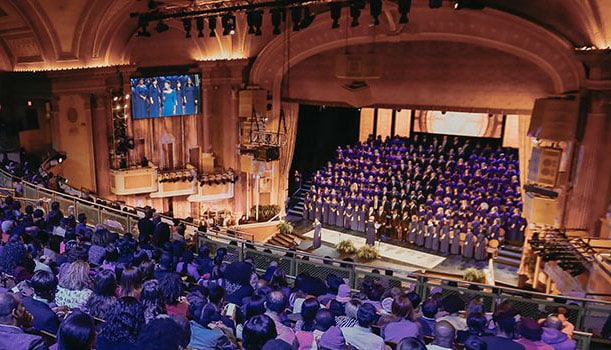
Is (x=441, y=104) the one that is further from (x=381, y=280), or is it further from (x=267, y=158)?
(x=381, y=280)

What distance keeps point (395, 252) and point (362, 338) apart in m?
11.9

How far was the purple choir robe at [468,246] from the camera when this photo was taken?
614 inches

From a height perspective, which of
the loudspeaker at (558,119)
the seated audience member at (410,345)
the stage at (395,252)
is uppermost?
the loudspeaker at (558,119)

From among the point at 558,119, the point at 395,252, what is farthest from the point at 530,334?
the point at 395,252

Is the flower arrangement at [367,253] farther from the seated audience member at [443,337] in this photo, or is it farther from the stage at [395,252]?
the seated audience member at [443,337]

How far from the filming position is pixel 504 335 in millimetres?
4984

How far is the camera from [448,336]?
429cm

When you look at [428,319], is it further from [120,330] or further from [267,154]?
[267,154]

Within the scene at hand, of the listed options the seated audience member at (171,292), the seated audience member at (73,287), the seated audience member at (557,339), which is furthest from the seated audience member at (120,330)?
the seated audience member at (557,339)

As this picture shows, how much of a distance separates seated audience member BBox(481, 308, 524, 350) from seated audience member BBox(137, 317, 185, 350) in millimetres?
2605

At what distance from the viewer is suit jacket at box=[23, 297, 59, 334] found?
4.17m

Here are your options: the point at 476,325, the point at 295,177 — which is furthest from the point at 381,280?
the point at 295,177

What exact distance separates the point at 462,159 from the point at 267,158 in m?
7.36

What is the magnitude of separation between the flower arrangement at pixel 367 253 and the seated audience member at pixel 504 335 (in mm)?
10143
